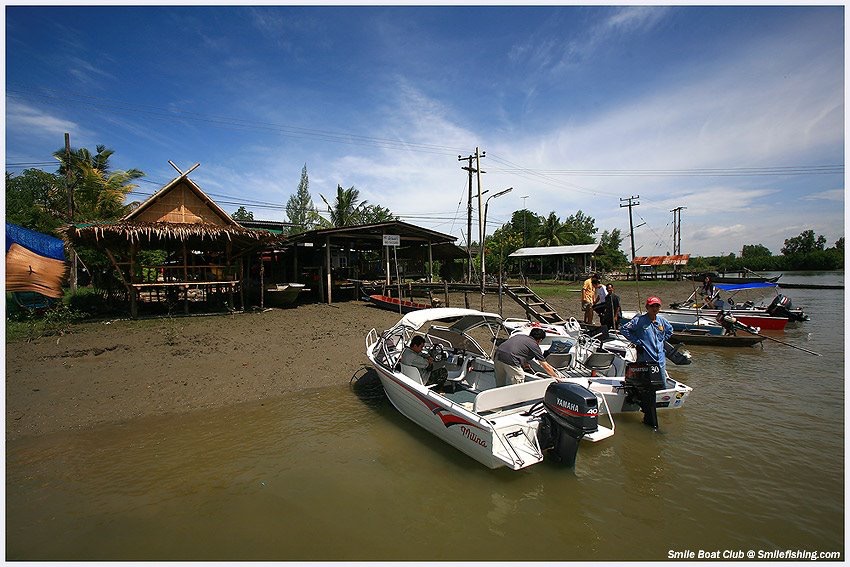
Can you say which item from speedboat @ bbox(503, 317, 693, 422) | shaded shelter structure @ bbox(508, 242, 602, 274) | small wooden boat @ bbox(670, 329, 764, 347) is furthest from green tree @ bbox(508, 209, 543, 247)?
speedboat @ bbox(503, 317, 693, 422)

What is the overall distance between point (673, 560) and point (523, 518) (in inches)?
51.7

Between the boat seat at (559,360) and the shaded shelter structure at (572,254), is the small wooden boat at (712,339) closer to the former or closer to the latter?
the boat seat at (559,360)

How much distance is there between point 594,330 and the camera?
1143cm

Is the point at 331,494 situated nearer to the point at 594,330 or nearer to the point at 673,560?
the point at 673,560

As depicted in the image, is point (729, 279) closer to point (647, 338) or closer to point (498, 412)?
point (647, 338)

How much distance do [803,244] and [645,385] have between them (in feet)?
337

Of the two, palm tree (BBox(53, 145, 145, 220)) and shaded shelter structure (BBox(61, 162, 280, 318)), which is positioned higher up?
palm tree (BBox(53, 145, 145, 220))

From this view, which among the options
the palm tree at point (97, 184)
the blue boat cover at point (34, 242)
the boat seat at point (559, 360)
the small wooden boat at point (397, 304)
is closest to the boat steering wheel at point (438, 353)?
the boat seat at point (559, 360)

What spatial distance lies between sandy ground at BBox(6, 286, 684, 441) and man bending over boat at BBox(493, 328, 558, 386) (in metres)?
3.80

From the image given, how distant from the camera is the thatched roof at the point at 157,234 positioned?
11.9m

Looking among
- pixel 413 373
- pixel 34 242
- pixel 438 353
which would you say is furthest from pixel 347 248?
pixel 413 373

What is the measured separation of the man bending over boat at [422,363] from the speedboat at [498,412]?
0.41 feet

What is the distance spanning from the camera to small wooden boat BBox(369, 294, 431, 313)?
1510cm

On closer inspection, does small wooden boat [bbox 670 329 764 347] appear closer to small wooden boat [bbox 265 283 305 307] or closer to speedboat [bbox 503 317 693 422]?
speedboat [bbox 503 317 693 422]
